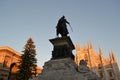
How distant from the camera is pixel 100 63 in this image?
51500 mm

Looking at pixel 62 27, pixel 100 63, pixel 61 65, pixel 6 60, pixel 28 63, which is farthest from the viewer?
pixel 100 63

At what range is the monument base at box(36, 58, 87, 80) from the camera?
794 centimetres

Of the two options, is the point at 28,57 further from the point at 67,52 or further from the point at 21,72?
the point at 67,52

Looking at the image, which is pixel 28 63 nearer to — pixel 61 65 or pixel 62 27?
pixel 62 27

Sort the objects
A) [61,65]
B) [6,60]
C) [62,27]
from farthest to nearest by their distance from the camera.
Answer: [6,60] → [62,27] → [61,65]

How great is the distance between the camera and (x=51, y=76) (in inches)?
324

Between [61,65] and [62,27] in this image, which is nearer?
[61,65]

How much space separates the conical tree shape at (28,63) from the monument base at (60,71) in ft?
35.0

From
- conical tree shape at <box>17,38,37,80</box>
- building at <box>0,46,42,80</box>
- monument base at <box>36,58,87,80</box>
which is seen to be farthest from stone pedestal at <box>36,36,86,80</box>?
building at <box>0,46,42,80</box>

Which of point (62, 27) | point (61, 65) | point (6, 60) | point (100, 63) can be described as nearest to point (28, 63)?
point (6, 60)

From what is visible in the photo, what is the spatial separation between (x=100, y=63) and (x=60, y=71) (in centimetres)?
4701

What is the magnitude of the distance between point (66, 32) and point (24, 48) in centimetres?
1338

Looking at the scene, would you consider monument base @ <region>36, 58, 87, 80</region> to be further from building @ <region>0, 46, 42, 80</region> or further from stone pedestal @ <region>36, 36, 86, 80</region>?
building @ <region>0, 46, 42, 80</region>

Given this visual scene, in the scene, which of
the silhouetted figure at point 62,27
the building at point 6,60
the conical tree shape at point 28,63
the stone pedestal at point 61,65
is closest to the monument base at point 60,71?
the stone pedestal at point 61,65
